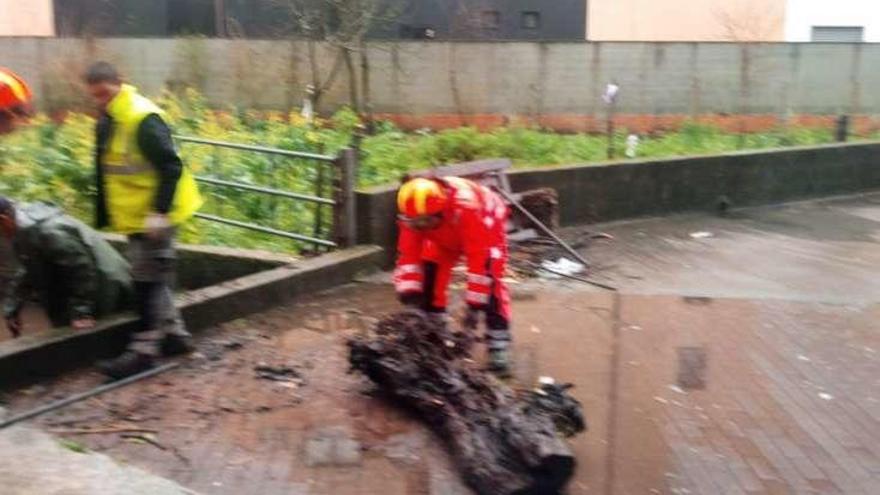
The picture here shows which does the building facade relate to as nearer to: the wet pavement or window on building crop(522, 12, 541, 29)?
window on building crop(522, 12, 541, 29)

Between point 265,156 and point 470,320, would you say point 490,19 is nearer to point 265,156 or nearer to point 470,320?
point 265,156

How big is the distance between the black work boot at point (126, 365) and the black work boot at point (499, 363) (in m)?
1.84

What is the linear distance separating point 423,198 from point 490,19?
17.6 metres

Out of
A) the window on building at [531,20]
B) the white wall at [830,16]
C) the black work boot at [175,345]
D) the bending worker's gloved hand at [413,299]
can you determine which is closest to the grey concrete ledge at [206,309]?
the black work boot at [175,345]

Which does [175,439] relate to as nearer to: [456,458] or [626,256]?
[456,458]

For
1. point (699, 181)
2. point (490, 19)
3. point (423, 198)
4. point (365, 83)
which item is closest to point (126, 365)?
point (423, 198)

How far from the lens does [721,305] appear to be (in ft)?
23.7

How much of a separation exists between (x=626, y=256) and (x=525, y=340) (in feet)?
10.3

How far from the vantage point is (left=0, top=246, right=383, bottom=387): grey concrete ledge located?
5.06 m

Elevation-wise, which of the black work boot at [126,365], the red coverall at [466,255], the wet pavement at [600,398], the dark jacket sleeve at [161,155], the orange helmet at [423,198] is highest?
the dark jacket sleeve at [161,155]

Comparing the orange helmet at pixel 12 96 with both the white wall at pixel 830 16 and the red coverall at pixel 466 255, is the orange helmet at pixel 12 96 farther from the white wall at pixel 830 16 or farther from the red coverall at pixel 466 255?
the white wall at pixel 830 16

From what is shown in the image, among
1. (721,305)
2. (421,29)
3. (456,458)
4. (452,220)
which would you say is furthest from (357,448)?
(421,29)

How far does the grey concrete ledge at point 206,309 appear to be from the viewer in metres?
5.06

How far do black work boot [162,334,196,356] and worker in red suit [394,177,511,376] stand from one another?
1.24 meters
